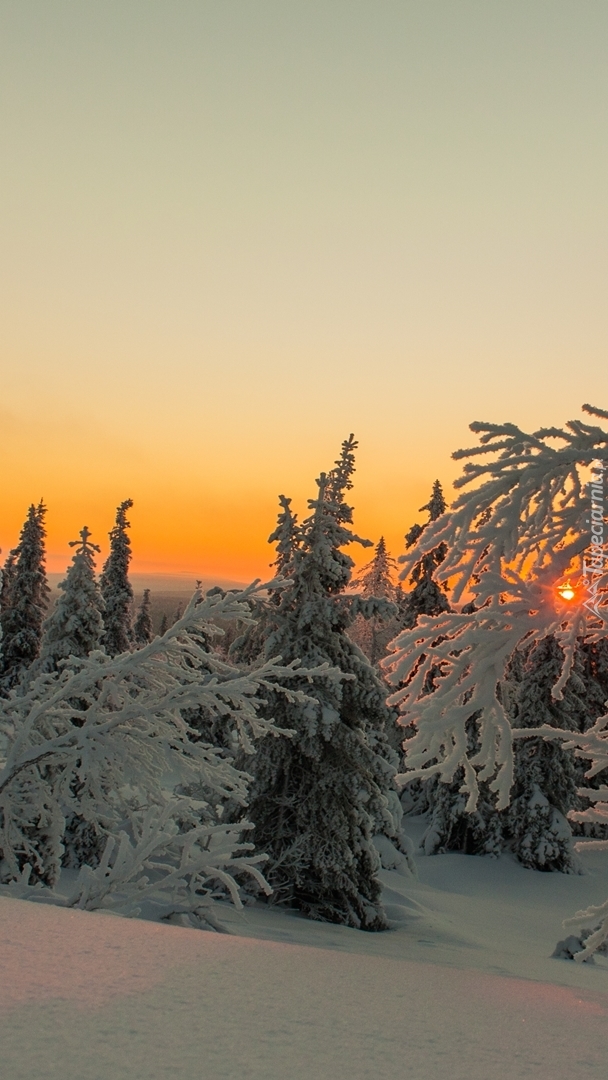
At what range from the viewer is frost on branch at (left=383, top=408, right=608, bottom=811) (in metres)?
4.70

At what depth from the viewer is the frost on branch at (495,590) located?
15.4 ft

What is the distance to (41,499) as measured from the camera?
40.1 metres

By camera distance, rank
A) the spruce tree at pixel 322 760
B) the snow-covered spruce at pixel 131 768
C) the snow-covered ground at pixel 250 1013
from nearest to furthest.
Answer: the snow-covered ground at pixel 250 1013 → the snow-covered spruce at pixel 131 768 → the spruce tree at pixel 322 760

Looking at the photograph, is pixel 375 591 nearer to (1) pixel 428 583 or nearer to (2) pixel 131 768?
(1) pixel 428 583

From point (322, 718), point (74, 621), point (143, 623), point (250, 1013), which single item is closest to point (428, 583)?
point (74, 621)

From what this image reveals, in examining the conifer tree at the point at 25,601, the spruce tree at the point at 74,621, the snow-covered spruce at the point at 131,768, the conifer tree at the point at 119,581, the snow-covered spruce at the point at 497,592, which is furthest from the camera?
the conifer tree at the point at 119,581

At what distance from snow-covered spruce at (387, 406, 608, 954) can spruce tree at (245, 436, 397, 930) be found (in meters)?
11.0

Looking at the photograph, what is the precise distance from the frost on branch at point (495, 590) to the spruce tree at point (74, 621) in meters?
20.0

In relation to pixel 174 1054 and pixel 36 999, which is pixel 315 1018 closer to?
pixel 174 1054

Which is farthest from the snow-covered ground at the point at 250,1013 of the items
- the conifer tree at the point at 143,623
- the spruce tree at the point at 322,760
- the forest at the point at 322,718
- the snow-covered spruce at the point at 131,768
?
the conifer tree at the point at 143,623

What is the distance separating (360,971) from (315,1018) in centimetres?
110

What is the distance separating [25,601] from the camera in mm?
37875

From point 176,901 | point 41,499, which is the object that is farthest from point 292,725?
point 41,499

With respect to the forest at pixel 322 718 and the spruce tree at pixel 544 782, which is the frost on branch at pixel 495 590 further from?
the spruce tree at pixel 544 782
